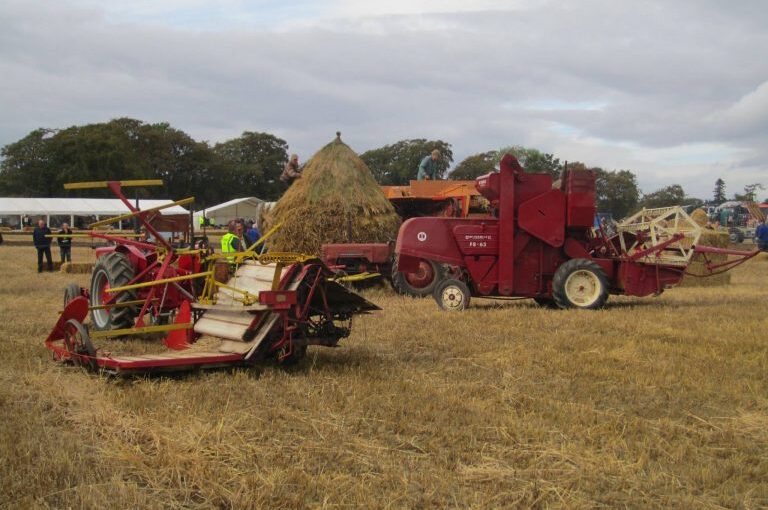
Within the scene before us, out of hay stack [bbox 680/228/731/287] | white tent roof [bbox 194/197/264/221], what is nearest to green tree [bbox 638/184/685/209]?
white tent roof [bbox 194/197/264/221]

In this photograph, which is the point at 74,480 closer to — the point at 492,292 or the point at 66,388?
the point at 66,388

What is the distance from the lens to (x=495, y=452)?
14.0ft

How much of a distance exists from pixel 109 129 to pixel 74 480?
71.0 meters

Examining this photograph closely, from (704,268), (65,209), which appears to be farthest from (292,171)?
(65,209)

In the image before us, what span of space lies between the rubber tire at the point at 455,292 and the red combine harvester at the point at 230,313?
405 centimetres

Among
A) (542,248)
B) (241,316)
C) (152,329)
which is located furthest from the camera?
(542,248)

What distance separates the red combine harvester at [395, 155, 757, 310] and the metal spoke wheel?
556 centimetres

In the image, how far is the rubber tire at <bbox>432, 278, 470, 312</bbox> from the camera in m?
10.6

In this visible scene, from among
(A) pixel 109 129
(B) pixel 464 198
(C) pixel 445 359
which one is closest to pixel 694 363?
(C) pixel 445 359

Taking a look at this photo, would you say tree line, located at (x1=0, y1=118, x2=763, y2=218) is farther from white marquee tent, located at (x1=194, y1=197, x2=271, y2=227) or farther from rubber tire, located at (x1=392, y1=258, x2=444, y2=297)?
rubber tire, located at (x1=392, y1=258, x2=444, y2=297)

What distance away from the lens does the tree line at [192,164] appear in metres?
64.6

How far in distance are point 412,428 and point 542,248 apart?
683 centimetres

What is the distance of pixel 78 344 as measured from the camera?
625 centimetres

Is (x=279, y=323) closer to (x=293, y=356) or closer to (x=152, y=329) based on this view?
(x=293, y=356)
